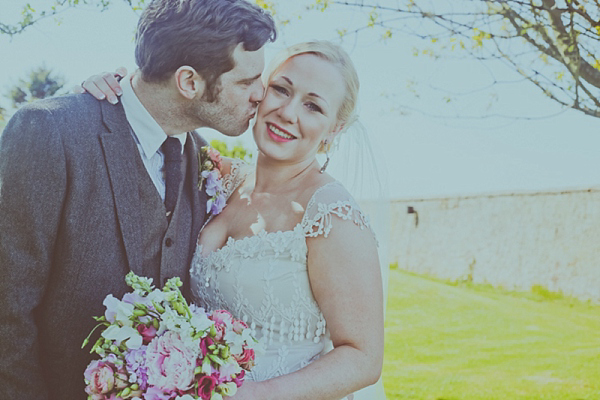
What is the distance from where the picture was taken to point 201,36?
2578mm

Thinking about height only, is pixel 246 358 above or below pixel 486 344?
above

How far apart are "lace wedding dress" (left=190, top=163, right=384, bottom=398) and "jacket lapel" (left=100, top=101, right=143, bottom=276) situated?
1.09ft

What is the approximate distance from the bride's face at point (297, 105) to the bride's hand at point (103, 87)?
21.9 inches

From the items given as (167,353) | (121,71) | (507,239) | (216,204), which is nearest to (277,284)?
(216,204)

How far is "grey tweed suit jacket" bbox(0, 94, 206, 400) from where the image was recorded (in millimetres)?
2342

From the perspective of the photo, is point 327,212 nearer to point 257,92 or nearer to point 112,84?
point 257,92

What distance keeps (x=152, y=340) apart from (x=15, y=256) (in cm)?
65

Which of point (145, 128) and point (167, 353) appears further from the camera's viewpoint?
point (145, 128)

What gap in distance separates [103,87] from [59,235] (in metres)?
0.59

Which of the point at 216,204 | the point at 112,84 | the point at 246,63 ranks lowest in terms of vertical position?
the point at 216,204

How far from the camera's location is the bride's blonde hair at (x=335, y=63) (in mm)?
2766

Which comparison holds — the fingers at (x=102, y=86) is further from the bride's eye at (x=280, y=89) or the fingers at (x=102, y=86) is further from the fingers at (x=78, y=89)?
the bride's eye at (x=280, y=89)

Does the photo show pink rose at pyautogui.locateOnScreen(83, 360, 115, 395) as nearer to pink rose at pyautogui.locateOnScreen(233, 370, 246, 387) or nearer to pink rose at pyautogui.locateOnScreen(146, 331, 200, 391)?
pink rose at pyautogui.locateOnScreen(146, 331, 200, 391)

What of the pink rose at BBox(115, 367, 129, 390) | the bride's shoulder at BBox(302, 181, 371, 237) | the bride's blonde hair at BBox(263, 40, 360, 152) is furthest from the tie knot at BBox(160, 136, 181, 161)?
the pink rose at BBox(115, 367, 129, 390)
